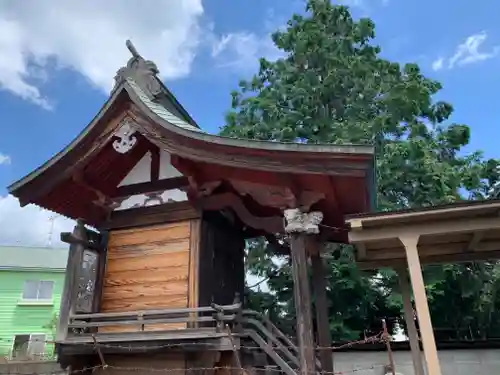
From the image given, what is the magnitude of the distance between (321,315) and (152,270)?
2.90 metres

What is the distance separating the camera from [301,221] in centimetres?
570

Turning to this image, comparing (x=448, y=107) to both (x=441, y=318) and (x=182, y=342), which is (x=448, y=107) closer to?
(x=441, y=318)

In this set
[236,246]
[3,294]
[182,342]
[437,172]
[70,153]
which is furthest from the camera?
[3,294]

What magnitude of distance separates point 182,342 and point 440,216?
138 inches

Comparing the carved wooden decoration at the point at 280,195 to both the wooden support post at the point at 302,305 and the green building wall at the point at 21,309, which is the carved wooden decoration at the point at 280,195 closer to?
the wooden support post at the point at 302,305

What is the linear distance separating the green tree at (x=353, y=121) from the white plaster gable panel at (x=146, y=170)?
675 centimetres

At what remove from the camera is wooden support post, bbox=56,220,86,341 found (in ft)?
20.6

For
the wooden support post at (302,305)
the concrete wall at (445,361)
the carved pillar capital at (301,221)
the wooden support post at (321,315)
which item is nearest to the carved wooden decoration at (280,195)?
the carved pillar capital at (301,221)

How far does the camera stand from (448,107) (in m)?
15.9

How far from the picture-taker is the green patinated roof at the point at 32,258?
23866 mm

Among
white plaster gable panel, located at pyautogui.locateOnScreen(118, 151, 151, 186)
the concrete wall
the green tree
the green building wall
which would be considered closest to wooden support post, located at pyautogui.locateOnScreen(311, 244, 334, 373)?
the concrete wall

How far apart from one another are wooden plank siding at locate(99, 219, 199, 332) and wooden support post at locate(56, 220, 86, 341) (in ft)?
1.63

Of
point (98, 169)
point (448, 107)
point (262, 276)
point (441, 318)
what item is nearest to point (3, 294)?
point (262, 276)

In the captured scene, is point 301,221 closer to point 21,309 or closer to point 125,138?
point 125,138
